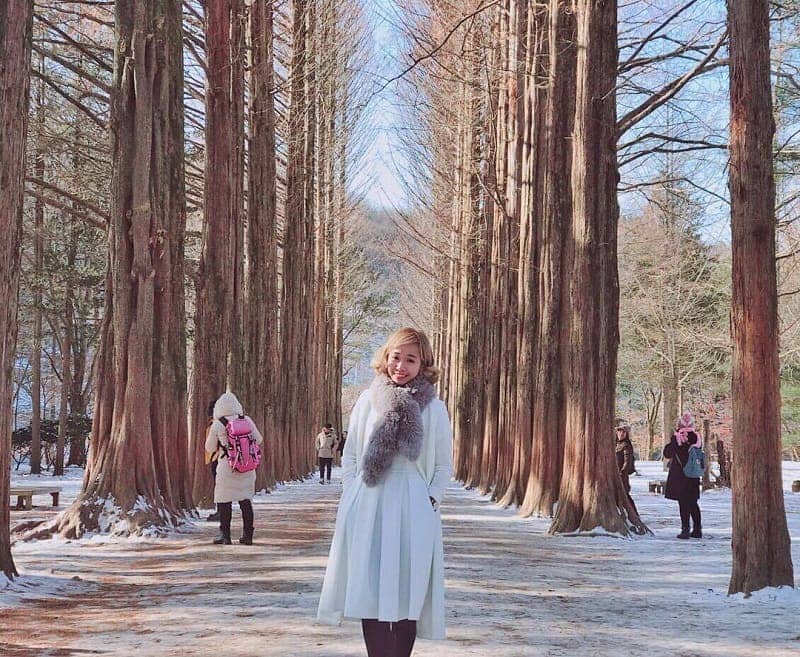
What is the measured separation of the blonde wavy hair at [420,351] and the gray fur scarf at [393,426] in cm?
8

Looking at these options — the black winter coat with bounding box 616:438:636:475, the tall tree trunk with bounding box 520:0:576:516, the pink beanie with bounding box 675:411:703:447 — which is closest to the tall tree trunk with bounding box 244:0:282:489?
the tall tree trunk with bounding box 520:0:576:516

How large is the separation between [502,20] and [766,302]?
17.1 meters

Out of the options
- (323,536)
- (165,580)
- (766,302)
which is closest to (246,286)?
(323,536)

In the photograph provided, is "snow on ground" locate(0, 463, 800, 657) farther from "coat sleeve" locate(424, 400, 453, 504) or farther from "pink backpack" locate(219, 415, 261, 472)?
"coat sleeve" locate(424, 400, 453, 504)

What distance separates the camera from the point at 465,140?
2972cm

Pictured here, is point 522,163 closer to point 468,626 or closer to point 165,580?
point 165,580

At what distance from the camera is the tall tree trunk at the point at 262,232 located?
22047 mm

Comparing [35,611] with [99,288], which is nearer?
[35,611]

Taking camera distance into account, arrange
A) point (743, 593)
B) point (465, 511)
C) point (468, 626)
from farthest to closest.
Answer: point (465, 511), point (743, 593), point (468, 626)

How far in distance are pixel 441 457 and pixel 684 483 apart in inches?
362

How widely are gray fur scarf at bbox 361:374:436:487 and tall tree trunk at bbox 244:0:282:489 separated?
663 inches

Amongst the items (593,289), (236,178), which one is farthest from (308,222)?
(593,289)

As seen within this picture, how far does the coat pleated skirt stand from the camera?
452cm

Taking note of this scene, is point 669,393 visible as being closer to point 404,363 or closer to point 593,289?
point 593,289
